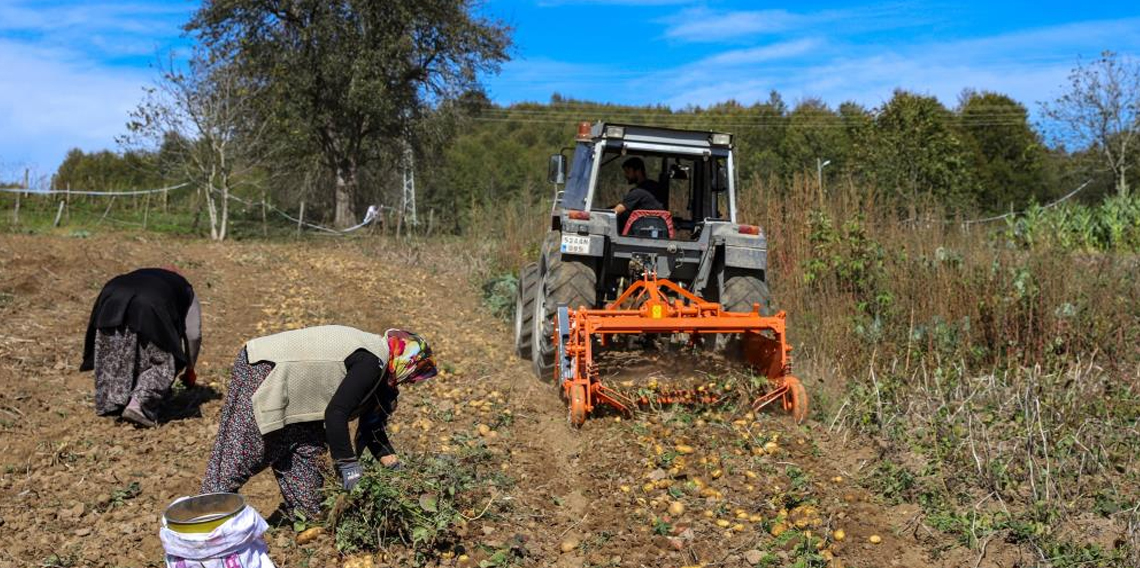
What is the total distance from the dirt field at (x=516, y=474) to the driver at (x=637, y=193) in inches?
60.4

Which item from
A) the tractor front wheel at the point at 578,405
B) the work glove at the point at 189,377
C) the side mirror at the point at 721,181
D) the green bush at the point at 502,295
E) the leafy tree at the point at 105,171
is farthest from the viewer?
the leafy tree at the point at 105,171

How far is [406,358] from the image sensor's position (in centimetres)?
488

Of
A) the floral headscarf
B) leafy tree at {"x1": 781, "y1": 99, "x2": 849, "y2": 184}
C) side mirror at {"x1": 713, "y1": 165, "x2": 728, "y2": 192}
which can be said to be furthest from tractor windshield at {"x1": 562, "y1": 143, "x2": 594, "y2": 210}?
leafy tree at {"x1": 781, "y1": 99, "x2": 849, "y2": 184}

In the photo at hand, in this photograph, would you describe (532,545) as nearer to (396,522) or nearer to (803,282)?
(396,522)

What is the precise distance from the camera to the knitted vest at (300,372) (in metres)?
4.66

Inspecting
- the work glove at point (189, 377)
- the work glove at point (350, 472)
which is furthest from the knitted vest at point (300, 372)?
the work glove at point (189, 377)

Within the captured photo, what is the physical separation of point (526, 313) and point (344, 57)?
15.8 meters

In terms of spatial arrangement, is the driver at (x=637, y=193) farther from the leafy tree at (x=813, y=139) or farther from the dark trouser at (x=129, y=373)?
the leafy tree at (x=813, y=139)

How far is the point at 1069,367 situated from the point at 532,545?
5.42 m

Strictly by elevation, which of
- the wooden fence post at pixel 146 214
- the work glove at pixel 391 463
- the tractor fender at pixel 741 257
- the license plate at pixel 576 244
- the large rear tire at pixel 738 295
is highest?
the wooden fence post at pixel 146 214

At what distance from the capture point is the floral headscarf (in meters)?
4.88

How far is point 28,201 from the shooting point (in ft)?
74.5

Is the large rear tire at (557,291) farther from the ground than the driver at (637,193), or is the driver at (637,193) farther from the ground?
the driver at (637,193)

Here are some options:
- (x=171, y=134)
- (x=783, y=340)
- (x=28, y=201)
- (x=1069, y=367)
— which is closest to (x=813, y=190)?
(x=1069, y=367)
